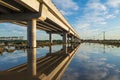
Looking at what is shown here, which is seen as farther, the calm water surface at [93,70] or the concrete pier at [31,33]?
the concrete pier at [31,33]

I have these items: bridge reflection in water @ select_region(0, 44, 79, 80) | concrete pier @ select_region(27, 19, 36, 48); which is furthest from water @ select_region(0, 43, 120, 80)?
concrete pier @ select_region(27, 19, 36, 48)

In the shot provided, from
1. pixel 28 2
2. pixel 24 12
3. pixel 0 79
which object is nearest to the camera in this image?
pixel 0 79

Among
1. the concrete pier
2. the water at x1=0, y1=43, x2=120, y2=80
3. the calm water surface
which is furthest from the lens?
the concrete pier

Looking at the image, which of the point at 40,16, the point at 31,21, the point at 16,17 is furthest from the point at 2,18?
the point at 40,16

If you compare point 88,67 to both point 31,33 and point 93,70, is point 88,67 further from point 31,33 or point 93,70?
point 31,33

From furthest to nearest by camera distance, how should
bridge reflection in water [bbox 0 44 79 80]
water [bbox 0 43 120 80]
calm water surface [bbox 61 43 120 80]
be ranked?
water [bbox 0 43 120 80]
calm water surface [bbox 61 43 120 80]
bridge reflection in water [bbox 0 44 79 80]

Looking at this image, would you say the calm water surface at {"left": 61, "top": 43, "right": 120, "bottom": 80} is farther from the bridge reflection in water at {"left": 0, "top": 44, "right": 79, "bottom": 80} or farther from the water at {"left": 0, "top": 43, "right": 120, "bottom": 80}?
the bridge reflection in water at {"left": 0, "top": 44, "right": 79, "bottom": 80}

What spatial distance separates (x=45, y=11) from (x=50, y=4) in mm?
2564

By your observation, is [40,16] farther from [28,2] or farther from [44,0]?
[28,2]

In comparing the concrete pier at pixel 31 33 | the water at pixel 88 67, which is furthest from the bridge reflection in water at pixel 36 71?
the concrete pier at pixel 31 33

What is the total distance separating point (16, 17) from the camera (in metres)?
37.8

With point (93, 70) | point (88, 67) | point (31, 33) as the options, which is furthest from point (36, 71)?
point (31, 33)

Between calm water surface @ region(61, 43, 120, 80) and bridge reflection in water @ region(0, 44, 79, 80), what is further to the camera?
calm water surface @ region(61, 43, 120, 80)

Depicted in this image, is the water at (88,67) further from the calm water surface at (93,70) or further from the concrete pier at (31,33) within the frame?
the concrete pier at (31,33)
